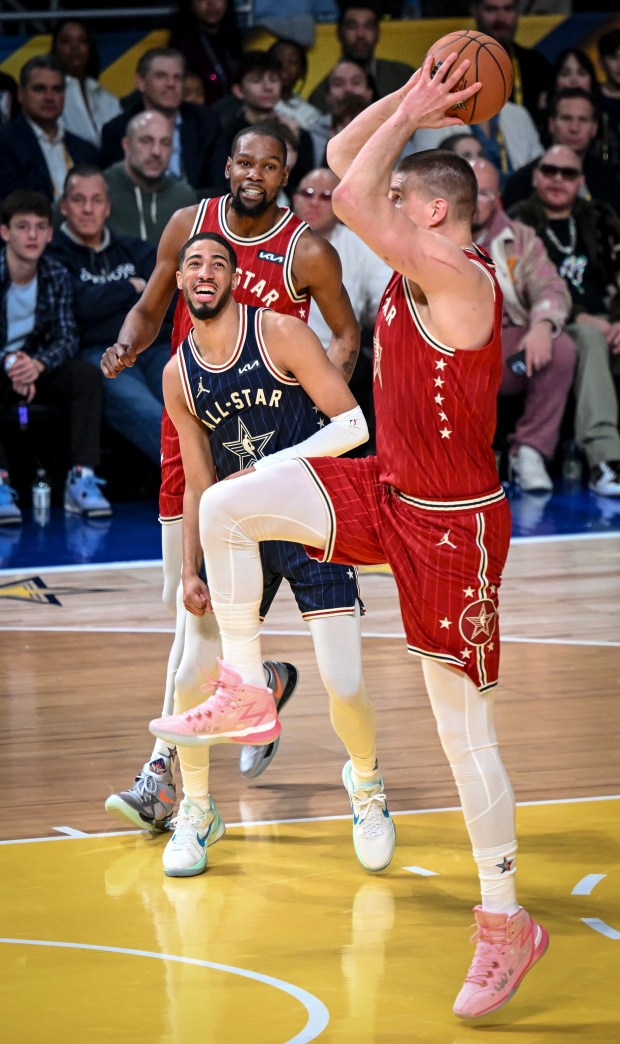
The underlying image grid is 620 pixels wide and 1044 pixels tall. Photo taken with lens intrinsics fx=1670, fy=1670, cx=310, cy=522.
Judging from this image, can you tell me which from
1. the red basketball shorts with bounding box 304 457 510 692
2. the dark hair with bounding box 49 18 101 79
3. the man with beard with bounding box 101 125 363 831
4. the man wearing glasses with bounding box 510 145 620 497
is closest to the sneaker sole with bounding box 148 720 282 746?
the red basketball shorts with bounding box 304 457 510 692

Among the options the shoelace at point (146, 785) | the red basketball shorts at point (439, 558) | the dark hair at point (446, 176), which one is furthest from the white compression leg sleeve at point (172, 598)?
the dark hair at point (446, 176)

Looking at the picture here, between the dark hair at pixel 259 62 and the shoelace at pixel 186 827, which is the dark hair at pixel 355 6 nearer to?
the dark hair at pixel 259 62

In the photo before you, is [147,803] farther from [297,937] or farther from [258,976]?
[258,976]

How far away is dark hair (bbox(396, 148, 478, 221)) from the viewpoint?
3711 mm

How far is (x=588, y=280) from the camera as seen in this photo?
36.2 feet

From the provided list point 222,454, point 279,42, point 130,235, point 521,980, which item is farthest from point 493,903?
point 279,42

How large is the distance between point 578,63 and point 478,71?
8209 millimetres

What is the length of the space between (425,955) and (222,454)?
1.49 metres

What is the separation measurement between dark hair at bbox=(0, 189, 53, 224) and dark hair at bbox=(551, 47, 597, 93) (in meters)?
4.00

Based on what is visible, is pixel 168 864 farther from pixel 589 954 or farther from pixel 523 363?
pixel 523 363

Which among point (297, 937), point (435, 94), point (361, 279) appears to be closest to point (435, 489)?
point (435, 94)

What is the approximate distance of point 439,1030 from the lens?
11.5ft

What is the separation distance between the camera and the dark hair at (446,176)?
3711mm

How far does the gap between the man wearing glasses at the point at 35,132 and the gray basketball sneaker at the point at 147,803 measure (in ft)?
20.8
